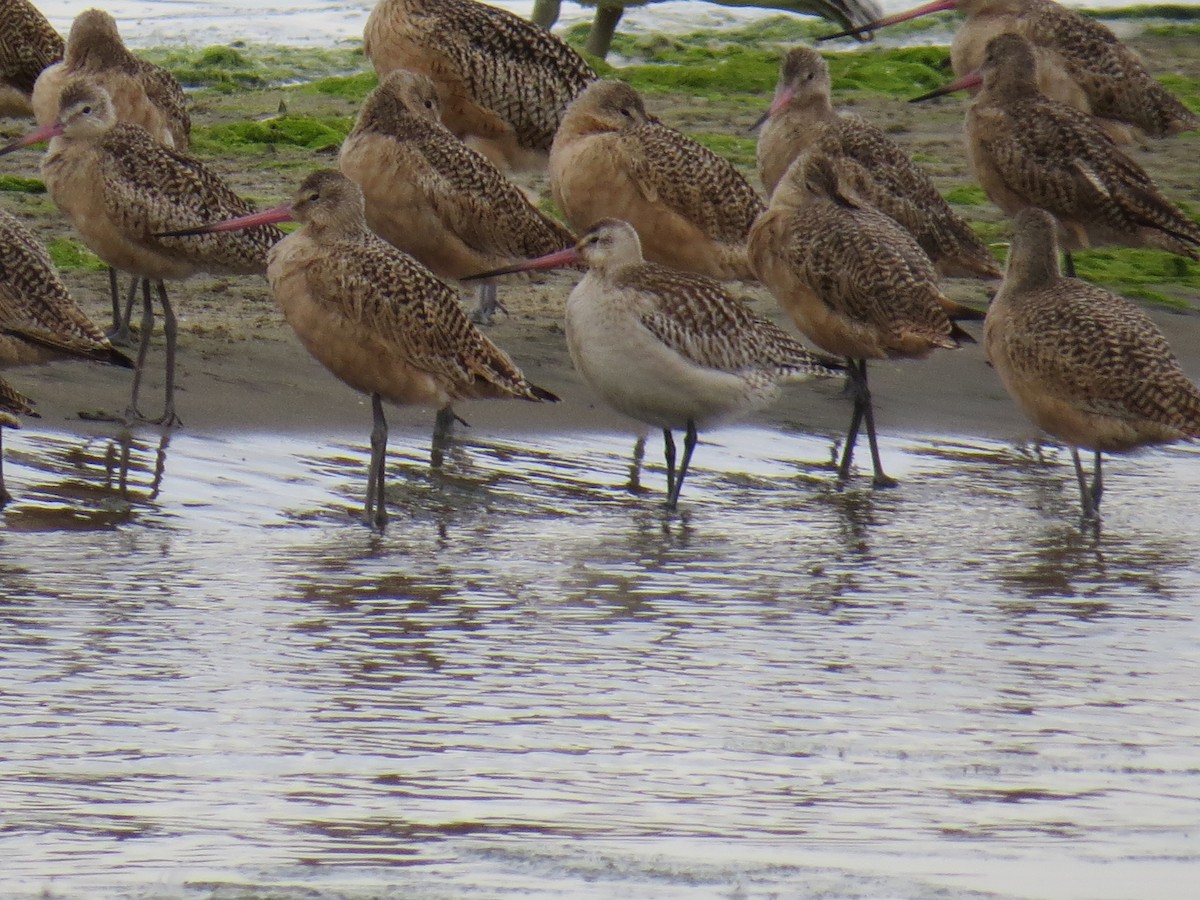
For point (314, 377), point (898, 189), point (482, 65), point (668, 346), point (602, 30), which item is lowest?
point (314, 377)

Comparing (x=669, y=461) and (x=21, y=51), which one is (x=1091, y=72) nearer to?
(x=669, y=461)

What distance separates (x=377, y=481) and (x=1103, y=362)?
97.0 inches

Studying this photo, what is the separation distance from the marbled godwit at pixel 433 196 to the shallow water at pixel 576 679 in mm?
1398

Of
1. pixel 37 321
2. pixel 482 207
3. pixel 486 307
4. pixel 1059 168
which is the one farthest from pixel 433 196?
pixel 1059 168

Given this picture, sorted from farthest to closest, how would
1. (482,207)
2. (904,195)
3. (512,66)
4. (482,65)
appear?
(512,66)
(482,65)
(904,195)
(482,207)

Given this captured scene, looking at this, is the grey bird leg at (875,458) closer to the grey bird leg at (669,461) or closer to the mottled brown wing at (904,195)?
the grey bird leg at (669,461)

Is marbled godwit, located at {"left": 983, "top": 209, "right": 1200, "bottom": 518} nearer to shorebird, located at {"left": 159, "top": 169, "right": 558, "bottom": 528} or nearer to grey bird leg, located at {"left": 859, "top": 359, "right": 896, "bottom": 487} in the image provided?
grey bird leg, located at {"left": 859, "top": 359, "right": 896, "bottom": 487}

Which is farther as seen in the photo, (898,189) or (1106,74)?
(1106,74)

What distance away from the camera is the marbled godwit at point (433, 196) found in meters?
9.01

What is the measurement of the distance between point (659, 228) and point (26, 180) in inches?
149

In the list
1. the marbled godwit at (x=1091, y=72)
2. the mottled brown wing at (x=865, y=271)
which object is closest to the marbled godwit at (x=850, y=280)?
the mottled brown wing at (x=865, y=271)

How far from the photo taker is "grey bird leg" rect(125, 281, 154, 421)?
7840 mm

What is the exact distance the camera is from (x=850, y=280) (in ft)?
26.9

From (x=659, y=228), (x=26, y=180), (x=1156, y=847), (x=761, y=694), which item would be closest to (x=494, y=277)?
(x=659, y=228)
